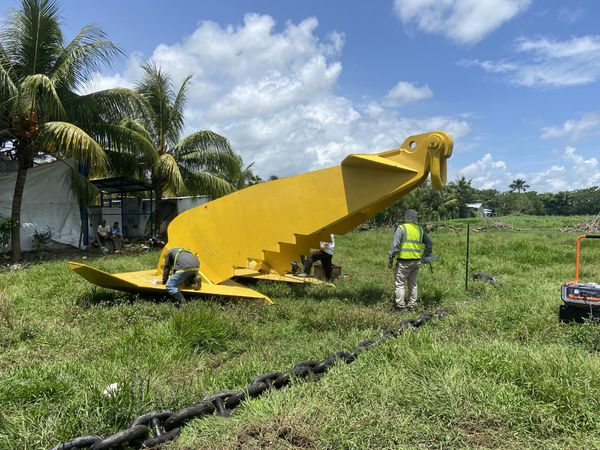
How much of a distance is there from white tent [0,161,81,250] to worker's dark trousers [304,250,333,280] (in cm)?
948

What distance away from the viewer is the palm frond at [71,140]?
12422mm

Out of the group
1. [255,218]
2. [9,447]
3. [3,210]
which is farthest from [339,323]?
[3,210]

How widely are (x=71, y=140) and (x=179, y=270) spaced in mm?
7538

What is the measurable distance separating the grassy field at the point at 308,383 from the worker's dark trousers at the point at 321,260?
255 centimetres

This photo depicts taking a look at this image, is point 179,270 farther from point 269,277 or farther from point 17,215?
point 17,215

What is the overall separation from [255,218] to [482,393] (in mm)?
4862

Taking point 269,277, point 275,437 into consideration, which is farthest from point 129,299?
point 275,437

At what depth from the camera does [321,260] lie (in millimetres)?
10156

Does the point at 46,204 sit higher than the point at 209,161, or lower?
lower

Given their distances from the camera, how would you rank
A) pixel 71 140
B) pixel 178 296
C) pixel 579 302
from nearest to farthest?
pixel 579 302
pixel 178 296
pixel 71 140

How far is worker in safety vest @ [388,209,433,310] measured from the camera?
7.09 m

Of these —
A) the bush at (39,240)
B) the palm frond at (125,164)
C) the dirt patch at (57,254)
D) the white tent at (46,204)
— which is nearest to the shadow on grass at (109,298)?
the dirt patch at (57,254)

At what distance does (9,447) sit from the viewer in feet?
8.79

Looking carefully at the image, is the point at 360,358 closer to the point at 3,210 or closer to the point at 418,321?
the point at 418,321
